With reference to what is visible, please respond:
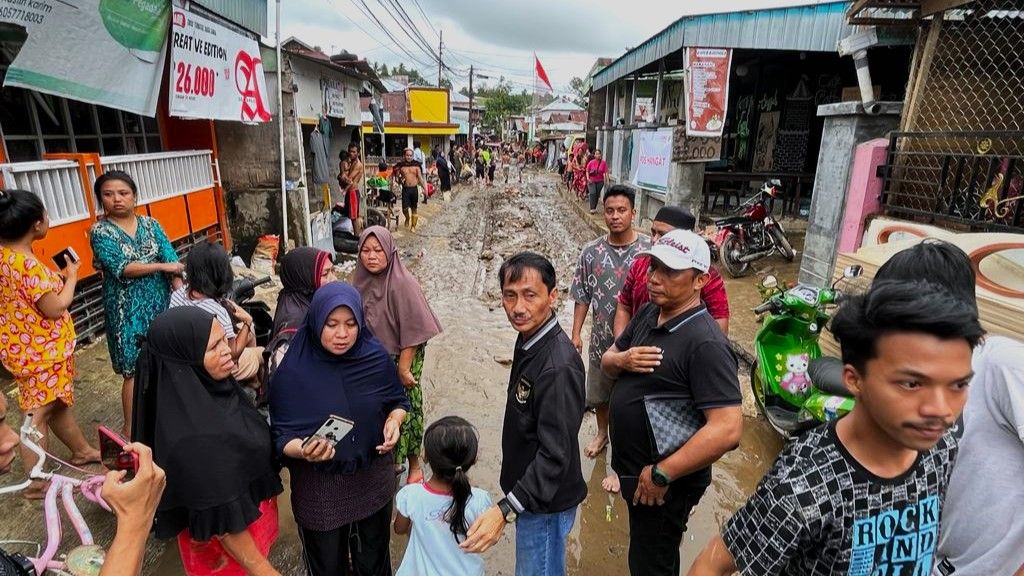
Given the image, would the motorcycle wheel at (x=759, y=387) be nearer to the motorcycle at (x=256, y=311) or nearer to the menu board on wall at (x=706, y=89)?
the motorcycle at (x=256, y=311)

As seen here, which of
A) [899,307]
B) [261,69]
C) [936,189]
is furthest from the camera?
[261,69]

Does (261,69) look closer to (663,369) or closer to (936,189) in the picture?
(663,369)

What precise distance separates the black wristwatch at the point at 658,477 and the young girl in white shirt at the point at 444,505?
630 mm

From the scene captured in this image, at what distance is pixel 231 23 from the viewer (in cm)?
630

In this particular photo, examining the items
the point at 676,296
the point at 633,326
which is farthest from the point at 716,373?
the point at 633,326

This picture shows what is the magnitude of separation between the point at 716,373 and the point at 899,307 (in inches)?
Answer: 31.5

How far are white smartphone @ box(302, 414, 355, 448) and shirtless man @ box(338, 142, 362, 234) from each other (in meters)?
8.38

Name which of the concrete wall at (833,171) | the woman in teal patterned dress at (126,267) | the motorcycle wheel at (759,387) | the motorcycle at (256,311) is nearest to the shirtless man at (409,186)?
the motorcycle at (256,311)

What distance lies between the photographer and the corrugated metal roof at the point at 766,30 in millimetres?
6758

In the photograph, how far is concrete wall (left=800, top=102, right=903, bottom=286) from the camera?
15.4 ft

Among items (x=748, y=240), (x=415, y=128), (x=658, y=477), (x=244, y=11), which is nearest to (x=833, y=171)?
(x=748, y=240)

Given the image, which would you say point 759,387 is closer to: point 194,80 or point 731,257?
point 731,257

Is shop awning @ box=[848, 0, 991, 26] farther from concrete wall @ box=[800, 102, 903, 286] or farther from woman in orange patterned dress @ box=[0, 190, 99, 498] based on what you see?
woman in orange patterned dress @ box=[0, 190, 99, 498]

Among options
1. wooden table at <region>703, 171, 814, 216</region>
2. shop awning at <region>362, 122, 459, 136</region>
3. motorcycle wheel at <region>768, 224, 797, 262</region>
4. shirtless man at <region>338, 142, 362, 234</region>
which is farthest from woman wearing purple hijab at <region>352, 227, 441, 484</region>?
shop awning at <region>362, 122, 459, 136</region>
